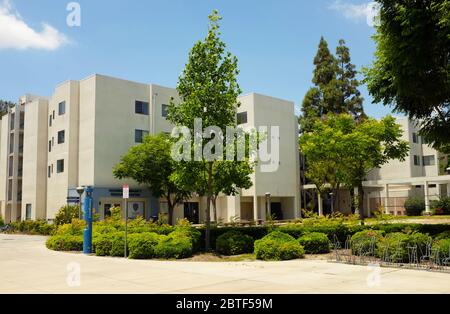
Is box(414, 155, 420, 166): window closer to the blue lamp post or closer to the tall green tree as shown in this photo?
the tall green tree

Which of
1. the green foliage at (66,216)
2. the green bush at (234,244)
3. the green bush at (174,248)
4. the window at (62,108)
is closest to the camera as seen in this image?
the green bush at (174,248)

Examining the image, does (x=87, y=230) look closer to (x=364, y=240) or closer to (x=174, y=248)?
(x=174, y=248)

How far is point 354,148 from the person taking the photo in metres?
30.6

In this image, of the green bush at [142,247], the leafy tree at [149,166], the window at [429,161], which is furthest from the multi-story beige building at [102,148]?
the green bush at [142,247]

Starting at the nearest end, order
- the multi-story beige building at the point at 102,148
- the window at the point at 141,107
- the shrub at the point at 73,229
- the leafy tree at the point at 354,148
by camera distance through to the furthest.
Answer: the shrub at the point at 73,229 → the leafy tree at the point at 354,148 → the multi-story beige building at the point at 102,148 → the window at the point at 141,107

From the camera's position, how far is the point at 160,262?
50.9 ft

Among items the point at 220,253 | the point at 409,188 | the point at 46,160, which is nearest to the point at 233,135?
the point at 220,253

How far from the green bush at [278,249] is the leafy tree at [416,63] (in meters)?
6.33

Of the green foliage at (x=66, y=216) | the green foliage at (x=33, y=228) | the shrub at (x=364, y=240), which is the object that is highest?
the green foliage at (x=66, y=216)

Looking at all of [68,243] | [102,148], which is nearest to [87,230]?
[68,243]

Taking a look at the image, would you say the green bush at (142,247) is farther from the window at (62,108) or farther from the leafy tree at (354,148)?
the window at (62,108)

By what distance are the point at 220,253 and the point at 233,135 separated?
16.1 feet

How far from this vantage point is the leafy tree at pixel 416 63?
45.4ft
